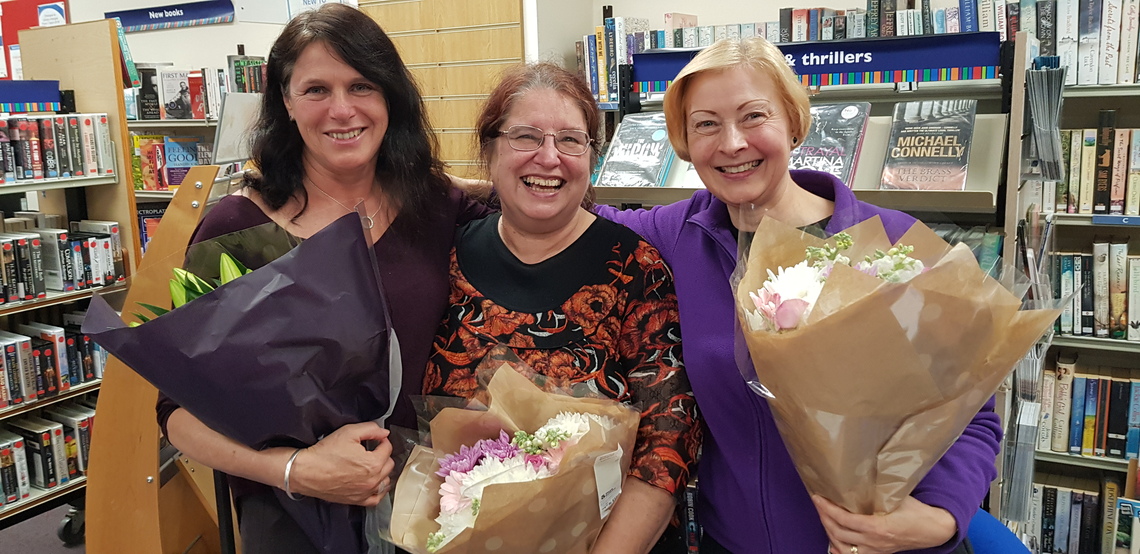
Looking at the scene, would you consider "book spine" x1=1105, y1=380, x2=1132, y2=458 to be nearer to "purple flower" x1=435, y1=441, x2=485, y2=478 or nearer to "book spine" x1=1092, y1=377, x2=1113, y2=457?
"book spine" x1=1092, y1=377, x2=1113, y2=457

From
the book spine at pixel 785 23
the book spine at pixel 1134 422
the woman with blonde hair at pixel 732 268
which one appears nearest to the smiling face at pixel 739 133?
the woman with blonde hair at pixel 732 268

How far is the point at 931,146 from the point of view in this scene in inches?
87.4

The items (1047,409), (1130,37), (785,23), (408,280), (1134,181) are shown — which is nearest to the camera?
(408,280)

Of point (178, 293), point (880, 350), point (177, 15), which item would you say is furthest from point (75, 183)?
point (880, 350)

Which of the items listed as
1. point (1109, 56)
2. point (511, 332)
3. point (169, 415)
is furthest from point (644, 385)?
point (1109, 56)

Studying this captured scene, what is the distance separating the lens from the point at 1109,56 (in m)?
2.92

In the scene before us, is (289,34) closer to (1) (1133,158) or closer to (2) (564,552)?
(2) (564,552)

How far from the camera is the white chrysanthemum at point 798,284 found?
0.97m

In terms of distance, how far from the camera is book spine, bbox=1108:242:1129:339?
3061 mm

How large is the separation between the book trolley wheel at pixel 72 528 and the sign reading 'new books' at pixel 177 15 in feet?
12.1

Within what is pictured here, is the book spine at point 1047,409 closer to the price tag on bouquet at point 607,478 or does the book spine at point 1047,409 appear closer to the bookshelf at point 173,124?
the price tag on bouquet at point 607,478

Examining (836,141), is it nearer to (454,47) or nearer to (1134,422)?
(1134,422)

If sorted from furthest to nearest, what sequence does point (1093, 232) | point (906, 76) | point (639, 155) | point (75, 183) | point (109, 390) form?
point (75, 183)
point (1093, 232)
point (639, 155)
point (109, 390)
point (906, 76)

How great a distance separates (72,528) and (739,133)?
11.8ft
